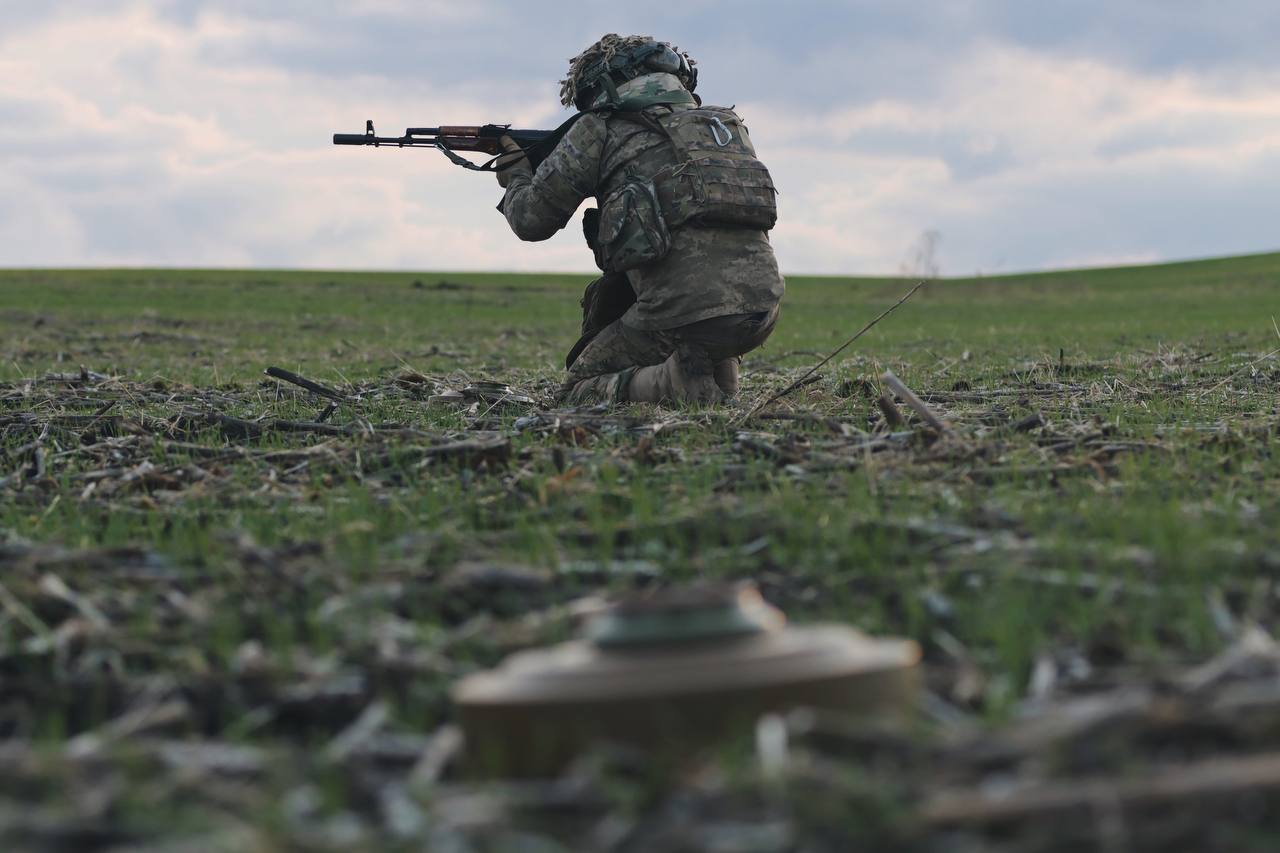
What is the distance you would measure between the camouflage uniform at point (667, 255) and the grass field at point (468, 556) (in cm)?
60

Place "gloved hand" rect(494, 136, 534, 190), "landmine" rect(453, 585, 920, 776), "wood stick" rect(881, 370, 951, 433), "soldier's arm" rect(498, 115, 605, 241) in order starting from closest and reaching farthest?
"landmine" rect(453, 585, 920, 776), "wood stick" rect(881, 370, 951, 433), "soldier's arm" rect(498, 115, 605, 241), "gloved hand" rect(494, 136, 534, 190)

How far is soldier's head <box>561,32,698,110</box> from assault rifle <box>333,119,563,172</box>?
1.48ft

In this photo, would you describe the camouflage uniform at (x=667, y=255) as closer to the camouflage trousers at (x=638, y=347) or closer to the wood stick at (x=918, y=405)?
the camouflage trousers at (x=638, y=347)

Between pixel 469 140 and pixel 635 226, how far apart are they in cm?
209

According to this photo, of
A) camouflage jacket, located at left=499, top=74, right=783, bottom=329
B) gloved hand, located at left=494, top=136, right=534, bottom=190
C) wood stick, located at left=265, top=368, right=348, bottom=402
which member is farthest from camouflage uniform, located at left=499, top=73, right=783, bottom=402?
wood stick, located at left=265, top=368, right=348, bottom=402

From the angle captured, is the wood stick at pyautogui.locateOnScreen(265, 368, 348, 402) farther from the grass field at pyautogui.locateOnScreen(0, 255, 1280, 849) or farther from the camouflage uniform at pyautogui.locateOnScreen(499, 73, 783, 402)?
the camouflage uniform at pyautogui.locateOnScreen(499, 73, 783, 402)

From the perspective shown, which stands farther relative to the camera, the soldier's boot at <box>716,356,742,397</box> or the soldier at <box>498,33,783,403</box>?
the soldier's boot at <box>716,356,742,397</box>

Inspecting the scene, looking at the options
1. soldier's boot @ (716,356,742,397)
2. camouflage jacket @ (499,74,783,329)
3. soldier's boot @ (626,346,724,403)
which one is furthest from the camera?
soldier's boot @ (716,356,742,397)

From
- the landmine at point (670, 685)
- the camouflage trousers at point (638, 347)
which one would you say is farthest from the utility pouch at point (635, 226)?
the landmine at point (670, 685)

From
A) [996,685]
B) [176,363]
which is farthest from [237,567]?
[176,363]

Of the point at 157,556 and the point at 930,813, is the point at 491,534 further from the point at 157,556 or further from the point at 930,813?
the point at 930,813

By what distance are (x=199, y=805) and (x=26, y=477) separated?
3950 millimetres

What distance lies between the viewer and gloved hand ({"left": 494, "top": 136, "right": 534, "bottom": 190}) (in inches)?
336

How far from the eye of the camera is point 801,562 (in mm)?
3695
